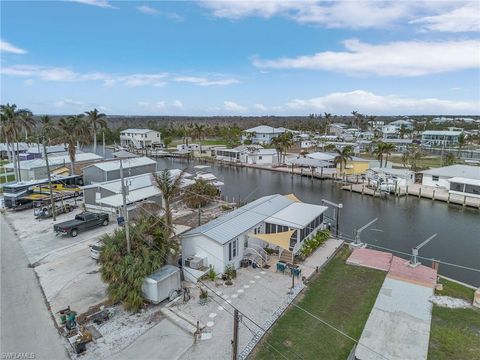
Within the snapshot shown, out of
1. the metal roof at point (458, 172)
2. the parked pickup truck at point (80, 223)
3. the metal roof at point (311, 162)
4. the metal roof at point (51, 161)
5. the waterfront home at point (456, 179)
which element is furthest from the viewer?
the metal roof at point (311, 162)

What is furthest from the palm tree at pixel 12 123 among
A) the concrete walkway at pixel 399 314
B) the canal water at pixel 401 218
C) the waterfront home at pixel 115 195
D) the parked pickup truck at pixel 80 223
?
the concrete walkway at pixel 399 314

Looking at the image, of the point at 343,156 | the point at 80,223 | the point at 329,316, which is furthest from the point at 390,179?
the point at 80,223

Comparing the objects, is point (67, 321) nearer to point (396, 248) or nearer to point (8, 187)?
point (396, 248)

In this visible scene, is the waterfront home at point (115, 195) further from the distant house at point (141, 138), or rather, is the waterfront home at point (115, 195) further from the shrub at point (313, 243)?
the distant house at point (141, 138)

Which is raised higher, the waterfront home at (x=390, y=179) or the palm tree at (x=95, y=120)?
the palm tree at (x=95, y=120)

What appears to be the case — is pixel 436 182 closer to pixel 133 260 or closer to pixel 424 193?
pixel 424 193

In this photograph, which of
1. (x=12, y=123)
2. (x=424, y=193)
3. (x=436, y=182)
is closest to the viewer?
(x=12, y=123)

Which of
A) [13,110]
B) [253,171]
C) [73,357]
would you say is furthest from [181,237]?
[253,171]
